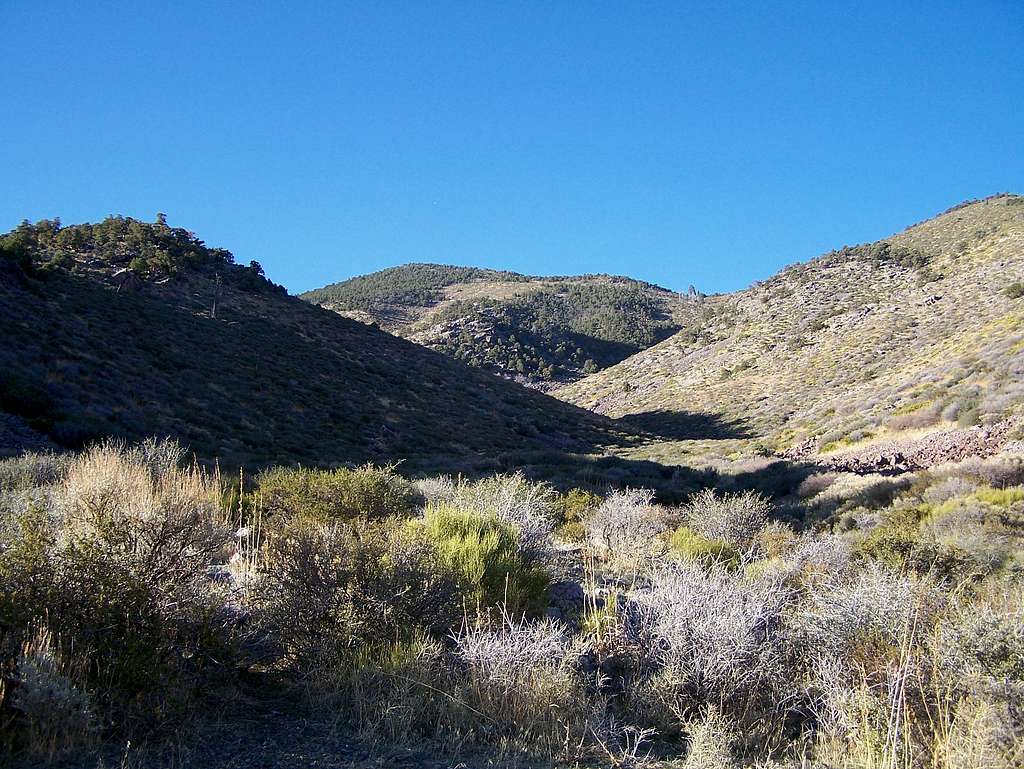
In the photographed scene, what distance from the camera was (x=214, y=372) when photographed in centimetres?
2830

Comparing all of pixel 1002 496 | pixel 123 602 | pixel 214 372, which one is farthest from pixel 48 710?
pixel 214 372

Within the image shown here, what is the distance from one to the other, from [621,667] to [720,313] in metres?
66.2

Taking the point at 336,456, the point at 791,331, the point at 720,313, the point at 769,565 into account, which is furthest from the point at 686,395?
the point at 769,565

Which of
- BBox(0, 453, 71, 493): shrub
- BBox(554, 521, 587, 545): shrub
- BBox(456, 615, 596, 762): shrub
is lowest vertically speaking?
BBox(554, 521, 587, 545): shrub

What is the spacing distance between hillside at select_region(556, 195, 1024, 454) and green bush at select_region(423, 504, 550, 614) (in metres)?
15.8

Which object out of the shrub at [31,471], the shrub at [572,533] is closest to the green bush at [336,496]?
the shrub at [572,533]

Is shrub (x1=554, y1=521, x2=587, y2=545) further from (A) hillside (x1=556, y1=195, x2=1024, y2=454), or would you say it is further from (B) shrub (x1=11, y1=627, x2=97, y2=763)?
(A) hillside (x1=556, y1=195, x2=1024, y2=454)

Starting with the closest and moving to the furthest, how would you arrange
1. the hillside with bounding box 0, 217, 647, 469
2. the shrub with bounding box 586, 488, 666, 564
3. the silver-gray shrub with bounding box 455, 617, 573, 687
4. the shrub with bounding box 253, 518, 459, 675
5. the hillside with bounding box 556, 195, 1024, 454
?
the silver-gray shrub with bounding box 455, 617, 573, 687 → the shrub with bounding box 253, 518, 459, 675 → the shrub with bounding box 586, 488, 666, 564 → the hillside with bounding box 0, 217, 647, 469 → the hillside with bounding box 556, 195, 1024, 454

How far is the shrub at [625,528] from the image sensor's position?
832 cm

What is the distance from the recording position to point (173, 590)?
3.82 meters

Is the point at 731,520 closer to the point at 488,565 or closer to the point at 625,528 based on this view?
the point at 625,528

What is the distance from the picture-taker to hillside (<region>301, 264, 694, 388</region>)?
73.3 metres

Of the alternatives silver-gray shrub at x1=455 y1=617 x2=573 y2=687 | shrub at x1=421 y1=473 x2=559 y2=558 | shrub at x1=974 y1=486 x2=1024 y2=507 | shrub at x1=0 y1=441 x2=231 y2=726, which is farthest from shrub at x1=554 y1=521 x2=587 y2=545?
shrub at x1=0 y1=441 x2=231 y2=726

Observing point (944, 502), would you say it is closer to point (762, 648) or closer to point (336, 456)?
point (762, 648)
